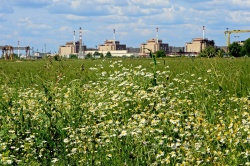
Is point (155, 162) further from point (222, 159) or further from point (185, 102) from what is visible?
point (185, 102)

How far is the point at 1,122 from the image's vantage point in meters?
8.15

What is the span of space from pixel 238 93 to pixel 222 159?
5.87 meters

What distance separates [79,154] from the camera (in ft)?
20.9

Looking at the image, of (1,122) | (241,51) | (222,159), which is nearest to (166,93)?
(1,122)

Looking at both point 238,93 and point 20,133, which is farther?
point 238,93

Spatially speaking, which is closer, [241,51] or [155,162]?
[155,162]

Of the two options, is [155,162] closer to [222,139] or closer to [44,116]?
[222,139]

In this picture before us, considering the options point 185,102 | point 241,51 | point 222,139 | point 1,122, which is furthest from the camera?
point 241,51

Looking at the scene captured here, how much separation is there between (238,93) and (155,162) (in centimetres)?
623

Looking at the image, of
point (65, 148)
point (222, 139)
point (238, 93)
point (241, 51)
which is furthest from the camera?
point (241, 51)

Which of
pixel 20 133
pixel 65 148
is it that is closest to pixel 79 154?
pixel 65 148

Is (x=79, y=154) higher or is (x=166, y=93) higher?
(x=166, y=93)

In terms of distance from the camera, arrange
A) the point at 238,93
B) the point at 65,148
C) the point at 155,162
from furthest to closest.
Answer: the point at 238,93 → the point at 65,148 → the point at 155,162

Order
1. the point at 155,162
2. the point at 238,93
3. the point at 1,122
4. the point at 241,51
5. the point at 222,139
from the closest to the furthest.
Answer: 1. the point at 155,162
2. the point at 222,139
3. the point at 1,122
4. the point at 238,93
5. the point at 241,51
